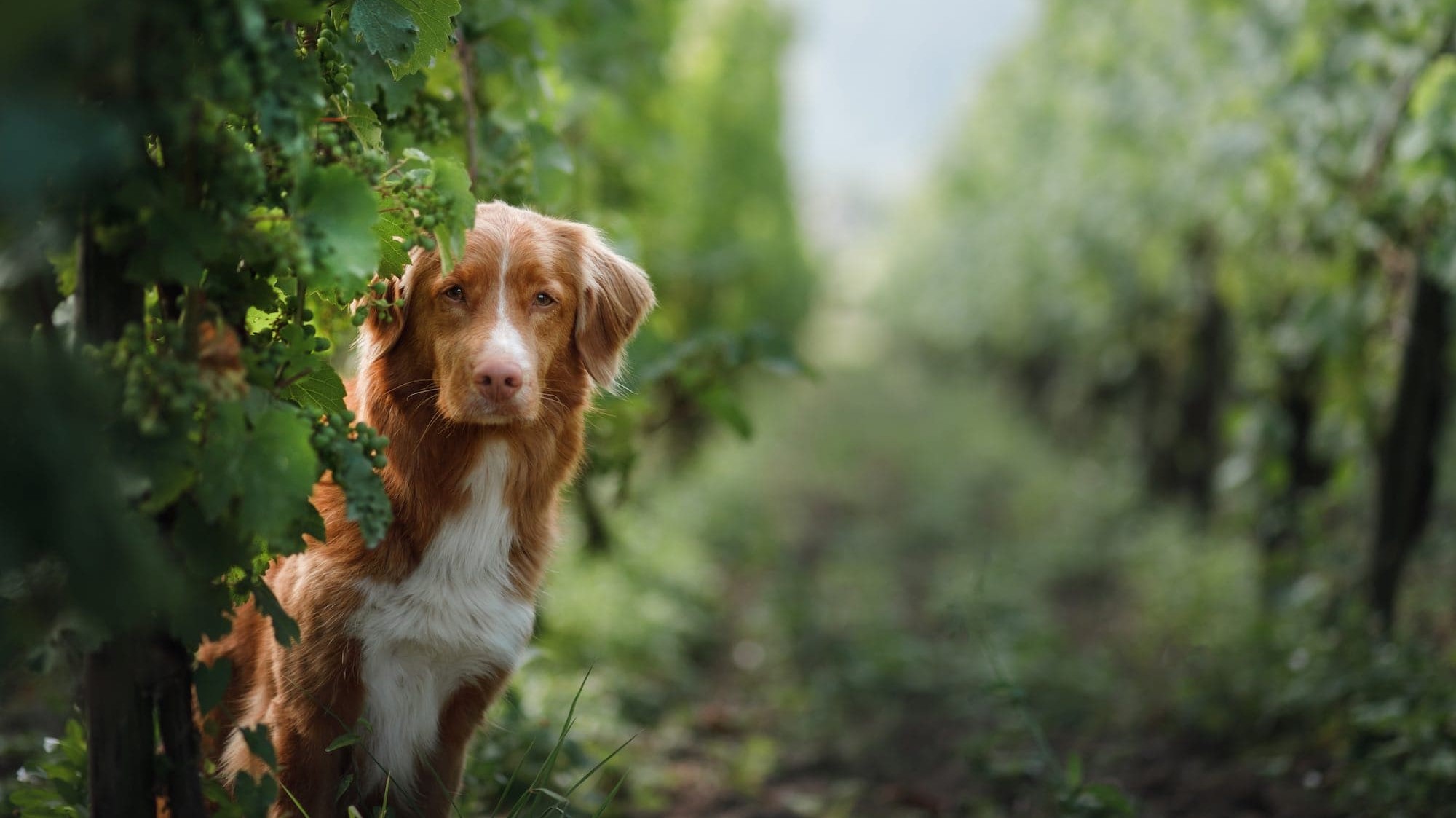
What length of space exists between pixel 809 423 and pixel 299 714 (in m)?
26.7

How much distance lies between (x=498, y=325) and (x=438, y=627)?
0.81 m

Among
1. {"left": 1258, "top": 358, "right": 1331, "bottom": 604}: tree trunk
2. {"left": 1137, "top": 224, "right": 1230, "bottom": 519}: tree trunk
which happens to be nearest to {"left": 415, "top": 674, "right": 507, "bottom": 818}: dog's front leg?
{"left": 1258, "top": 358, "right": 1331, "bottom": 604}: tree trunk

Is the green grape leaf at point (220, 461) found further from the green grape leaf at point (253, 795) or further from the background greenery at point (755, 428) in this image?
the green grape leaf at point (253, 795)

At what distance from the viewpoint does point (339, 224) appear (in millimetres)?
2111

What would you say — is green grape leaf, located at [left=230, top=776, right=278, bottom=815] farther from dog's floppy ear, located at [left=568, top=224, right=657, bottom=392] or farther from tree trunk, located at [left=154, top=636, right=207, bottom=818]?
dog's floppy ear, located at [left=568, top=224, right=657, bottom=392]

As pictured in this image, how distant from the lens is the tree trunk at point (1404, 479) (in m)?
6.52

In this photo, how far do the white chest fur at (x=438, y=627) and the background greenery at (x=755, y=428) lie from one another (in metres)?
0.33

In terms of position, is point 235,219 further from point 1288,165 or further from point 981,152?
point 981,152

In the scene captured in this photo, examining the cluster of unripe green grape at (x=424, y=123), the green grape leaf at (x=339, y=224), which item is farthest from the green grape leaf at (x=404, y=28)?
the cluster of unripe green grape at (x=424, y=123)

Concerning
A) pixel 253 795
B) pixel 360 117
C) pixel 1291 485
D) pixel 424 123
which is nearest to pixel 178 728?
pixel 253 795

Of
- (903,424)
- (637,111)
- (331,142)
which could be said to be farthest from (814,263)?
(331,142)

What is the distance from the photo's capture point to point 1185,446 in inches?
599

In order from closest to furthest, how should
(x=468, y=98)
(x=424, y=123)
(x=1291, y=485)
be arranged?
A: 1. (x=424, y=123)
2. (x=468, y=98)
3. (x=1291, y=485)

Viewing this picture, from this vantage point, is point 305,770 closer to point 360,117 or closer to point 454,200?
point 454,200
